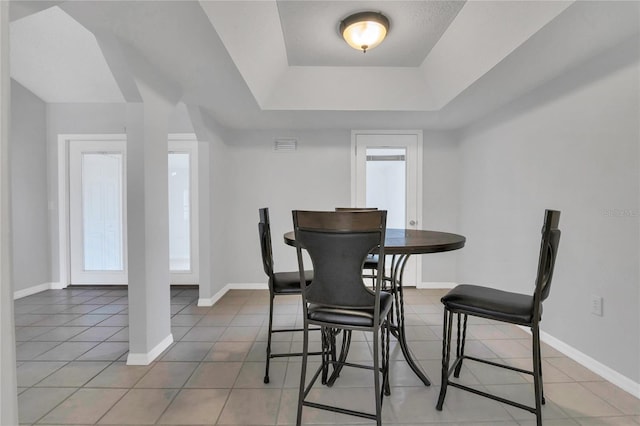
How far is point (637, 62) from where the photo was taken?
1854 mm

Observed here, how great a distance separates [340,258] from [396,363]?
1.26 metres

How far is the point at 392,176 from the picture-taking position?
4172mm

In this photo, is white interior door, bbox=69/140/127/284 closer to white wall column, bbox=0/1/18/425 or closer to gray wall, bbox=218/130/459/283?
gray wall, bbox=218/130/459/283

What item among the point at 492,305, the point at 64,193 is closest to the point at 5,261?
the point at 492,305

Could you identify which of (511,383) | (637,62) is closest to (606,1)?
(637,62)

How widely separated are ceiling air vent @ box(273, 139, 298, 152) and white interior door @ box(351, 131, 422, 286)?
81cm

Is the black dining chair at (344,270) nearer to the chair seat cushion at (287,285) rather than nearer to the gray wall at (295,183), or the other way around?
the chair seat cushion at (287,285)

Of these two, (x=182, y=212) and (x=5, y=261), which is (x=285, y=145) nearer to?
(x=182, y=212)

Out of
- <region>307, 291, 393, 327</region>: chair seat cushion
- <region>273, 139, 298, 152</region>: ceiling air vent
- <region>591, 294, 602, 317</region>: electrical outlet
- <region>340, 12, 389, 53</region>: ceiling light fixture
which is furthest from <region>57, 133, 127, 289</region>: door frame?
<region>591, 294, 602, 317</region>: electrical outlet

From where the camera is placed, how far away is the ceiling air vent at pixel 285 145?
162 inches

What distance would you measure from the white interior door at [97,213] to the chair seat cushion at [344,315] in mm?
3808

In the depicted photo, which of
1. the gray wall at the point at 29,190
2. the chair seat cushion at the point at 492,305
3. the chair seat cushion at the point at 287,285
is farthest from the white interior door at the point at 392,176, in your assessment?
the gray wall at the point at 29,190

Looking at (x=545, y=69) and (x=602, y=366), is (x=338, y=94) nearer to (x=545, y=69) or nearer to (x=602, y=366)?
(x=545, y=69)

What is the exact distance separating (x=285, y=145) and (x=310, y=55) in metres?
1.45
